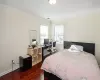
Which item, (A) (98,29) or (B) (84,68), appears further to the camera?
(A) (98,29)

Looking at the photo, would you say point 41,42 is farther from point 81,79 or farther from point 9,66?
point 81,79

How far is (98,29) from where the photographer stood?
3.58 meters

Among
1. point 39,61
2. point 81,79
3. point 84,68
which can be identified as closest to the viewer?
point 81,79

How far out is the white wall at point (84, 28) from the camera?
11.9 feet

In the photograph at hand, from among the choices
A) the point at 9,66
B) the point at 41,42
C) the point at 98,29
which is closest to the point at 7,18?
the point at 9,66

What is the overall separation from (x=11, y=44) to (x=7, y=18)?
0.90 m

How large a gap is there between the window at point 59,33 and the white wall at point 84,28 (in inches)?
10.3

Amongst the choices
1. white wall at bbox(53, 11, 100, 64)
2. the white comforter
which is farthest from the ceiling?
the white comforter

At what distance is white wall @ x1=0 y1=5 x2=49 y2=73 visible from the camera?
9.27 feet

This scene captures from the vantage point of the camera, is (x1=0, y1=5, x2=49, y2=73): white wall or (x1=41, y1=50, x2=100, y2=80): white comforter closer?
(x1=41, y1=50, x2=100, y2=80): white comforter

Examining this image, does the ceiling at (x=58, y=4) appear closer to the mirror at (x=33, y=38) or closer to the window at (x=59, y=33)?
the mirror at (x=33, y=38)

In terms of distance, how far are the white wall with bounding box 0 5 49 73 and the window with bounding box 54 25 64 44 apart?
5.67 ft

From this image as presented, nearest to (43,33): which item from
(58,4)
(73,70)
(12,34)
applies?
(12,34)

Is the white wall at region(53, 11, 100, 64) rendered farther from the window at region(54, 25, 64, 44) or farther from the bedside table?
the bedside table
